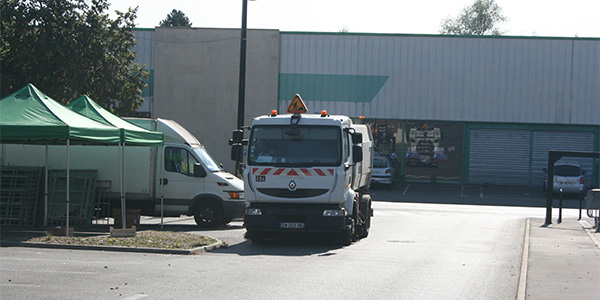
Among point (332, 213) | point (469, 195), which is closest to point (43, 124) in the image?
point (332, 213)

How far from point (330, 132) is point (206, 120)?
27.3 meters

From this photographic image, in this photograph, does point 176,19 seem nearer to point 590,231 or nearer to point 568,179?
point 568,179

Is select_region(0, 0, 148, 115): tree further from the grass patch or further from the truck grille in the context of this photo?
the truck grille

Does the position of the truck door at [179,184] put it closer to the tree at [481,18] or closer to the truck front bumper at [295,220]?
the truck front bumper at [295,220]

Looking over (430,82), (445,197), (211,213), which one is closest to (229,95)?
(430,82)

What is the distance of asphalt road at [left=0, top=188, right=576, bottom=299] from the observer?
9320 millimetres

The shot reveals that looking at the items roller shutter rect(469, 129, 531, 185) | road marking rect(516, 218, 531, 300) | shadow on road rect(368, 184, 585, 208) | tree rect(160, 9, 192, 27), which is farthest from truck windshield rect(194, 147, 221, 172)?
tree rect(160, 9, 192, 27)

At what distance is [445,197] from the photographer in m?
34.2

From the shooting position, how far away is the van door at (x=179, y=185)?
1841 cm

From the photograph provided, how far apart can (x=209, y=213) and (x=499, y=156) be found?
84.8 feet

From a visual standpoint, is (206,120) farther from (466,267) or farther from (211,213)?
(466,267)

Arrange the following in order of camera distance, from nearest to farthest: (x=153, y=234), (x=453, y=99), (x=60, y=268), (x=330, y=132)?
(x=60, y=268) < (x=330, y=132) < (x=153, y=234) < (x=453, y=99)

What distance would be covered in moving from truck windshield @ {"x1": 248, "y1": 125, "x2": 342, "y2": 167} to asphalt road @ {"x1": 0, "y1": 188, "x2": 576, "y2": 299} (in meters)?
1.86

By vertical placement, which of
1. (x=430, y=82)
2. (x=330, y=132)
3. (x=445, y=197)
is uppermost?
(x=430, y=82)
